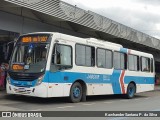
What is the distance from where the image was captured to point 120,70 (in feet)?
63.9

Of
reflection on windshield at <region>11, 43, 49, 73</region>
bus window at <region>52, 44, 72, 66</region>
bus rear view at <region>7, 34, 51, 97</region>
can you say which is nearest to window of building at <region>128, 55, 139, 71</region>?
bus window at <region>52, 44, 72, 66</region>

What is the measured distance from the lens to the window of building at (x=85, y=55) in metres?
15.8

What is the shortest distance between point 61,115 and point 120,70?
8.91m

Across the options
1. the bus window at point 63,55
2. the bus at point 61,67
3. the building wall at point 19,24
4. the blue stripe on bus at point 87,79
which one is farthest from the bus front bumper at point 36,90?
the building wall at point 19,24

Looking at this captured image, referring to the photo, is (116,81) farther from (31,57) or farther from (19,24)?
(19,24)

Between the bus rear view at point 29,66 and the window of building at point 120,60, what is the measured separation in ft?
19.3

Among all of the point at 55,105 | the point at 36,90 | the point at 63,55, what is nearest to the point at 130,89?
the point at 63,55

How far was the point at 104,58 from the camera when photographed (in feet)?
58.8

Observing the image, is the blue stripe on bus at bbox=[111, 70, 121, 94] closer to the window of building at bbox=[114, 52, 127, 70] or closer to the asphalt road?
the window of building at bbox=[114, 52, 127, 70]

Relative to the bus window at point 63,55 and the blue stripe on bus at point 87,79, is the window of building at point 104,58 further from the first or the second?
the bus window at point 63,55

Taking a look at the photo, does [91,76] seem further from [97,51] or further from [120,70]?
[120,70]

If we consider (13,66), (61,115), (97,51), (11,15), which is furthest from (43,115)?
(11,15)

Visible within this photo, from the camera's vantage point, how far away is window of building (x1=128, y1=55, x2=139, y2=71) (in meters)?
20.7

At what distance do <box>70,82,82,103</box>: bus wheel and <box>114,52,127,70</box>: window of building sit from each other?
12.7 feet
